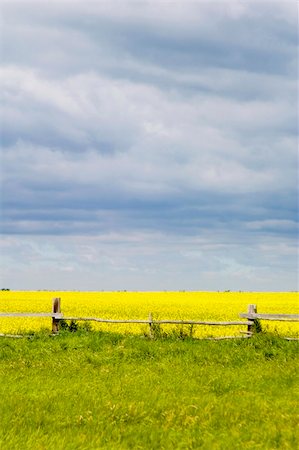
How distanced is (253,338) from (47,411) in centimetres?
1026

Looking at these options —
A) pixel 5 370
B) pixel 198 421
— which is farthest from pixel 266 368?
Result: pixel 5 370

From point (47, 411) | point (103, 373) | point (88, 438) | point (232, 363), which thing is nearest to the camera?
point (88, 438)

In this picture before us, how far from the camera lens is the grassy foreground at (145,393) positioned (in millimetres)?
8742

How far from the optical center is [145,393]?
12.3 metres

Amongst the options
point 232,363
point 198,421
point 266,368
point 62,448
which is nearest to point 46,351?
point 232,363

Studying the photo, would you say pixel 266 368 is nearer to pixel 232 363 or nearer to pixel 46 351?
pixel 232 363

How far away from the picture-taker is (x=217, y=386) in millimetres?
12961

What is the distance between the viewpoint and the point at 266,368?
1547 centimetres

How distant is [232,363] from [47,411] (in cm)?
740

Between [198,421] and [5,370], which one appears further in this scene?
[5,370]

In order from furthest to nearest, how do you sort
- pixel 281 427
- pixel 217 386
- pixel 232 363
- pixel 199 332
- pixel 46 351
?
pixel 199 332 < pixel 46 351 < pixel 232 363 < pixel 217 386 < pixel 281 427

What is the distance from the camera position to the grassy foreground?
874cm

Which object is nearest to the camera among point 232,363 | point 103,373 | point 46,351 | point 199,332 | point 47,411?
point 47,411

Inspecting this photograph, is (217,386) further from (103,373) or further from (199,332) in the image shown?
(199,332)
